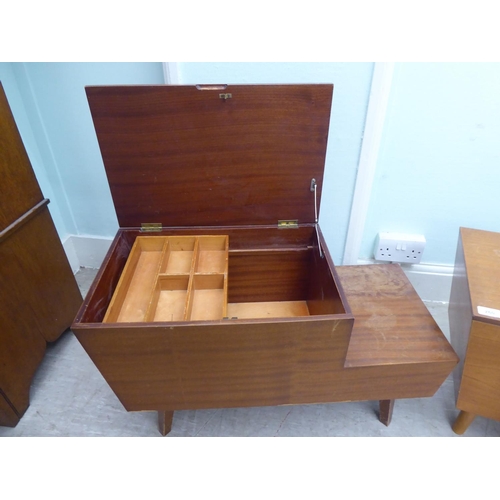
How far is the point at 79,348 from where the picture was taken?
4.08 ft

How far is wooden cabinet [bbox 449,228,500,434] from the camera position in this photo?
76 cm

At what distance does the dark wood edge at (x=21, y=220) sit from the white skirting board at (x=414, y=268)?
1.61ft

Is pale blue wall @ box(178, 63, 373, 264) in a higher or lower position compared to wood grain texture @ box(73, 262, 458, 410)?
higher

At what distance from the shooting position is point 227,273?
0.87 meters

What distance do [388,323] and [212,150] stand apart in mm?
648

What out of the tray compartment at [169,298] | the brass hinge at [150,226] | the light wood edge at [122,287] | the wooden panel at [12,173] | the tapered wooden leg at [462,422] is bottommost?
the tapered wooden leg at [462,422]

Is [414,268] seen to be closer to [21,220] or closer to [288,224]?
[288,224]

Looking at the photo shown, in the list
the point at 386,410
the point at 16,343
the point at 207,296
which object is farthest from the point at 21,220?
the point at 386,410

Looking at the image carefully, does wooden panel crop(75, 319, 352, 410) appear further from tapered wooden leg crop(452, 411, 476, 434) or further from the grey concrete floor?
tapered wooden leg crop(452, 411, 476, 434)

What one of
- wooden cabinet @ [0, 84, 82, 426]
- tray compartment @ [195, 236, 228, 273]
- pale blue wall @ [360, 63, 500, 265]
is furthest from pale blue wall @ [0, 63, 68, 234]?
pale blue wall @ [360, 63, 500, 265]

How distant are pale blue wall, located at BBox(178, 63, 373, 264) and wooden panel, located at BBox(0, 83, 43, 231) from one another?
492 millimetres

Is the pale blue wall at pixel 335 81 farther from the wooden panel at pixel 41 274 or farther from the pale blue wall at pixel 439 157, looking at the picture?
the wooden panel at pixel 41 274

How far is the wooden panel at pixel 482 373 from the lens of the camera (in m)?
0.76

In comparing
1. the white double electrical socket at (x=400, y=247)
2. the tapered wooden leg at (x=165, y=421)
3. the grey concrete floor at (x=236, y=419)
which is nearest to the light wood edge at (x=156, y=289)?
the tapered wooden leg at (x=165, y=421)
